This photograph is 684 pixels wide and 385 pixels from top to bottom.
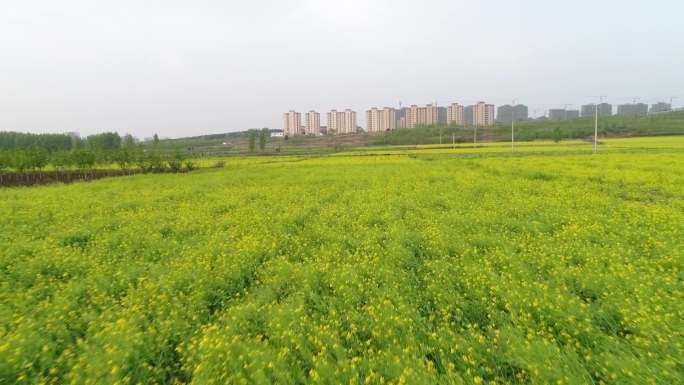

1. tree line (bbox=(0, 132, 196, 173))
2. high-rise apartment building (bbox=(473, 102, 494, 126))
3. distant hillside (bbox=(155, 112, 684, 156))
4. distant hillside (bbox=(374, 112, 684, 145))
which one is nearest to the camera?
tree line (bbox=(0, 132, 196, 173))

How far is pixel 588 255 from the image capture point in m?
7.08

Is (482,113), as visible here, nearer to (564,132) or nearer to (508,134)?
(508,134)

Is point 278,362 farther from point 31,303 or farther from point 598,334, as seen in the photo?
point 31,303

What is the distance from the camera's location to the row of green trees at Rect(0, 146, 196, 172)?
39719mm

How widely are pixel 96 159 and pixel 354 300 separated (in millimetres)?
52305

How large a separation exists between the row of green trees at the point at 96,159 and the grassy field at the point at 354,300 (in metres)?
35.6

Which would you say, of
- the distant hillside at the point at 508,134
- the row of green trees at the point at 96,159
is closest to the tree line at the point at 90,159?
the row of green trees at the point at 96,159

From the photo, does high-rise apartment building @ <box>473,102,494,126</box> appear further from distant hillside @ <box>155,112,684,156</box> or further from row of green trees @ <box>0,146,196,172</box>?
row of green trees @ <box>0,146,196,172</box>

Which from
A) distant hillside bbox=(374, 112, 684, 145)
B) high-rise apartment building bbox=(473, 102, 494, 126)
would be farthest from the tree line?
high-rise apartment building bbox=(473, 102, 494, 126)

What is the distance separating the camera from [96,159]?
44656 mm

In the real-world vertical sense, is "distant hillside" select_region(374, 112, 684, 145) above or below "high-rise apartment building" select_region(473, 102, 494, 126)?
below

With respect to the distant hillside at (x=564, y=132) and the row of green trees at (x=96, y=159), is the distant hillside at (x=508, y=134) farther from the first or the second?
the row of green trees at (x=96, y=159)

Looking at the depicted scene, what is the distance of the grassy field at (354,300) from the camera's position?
156 inches

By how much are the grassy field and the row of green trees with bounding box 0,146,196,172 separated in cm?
3563
